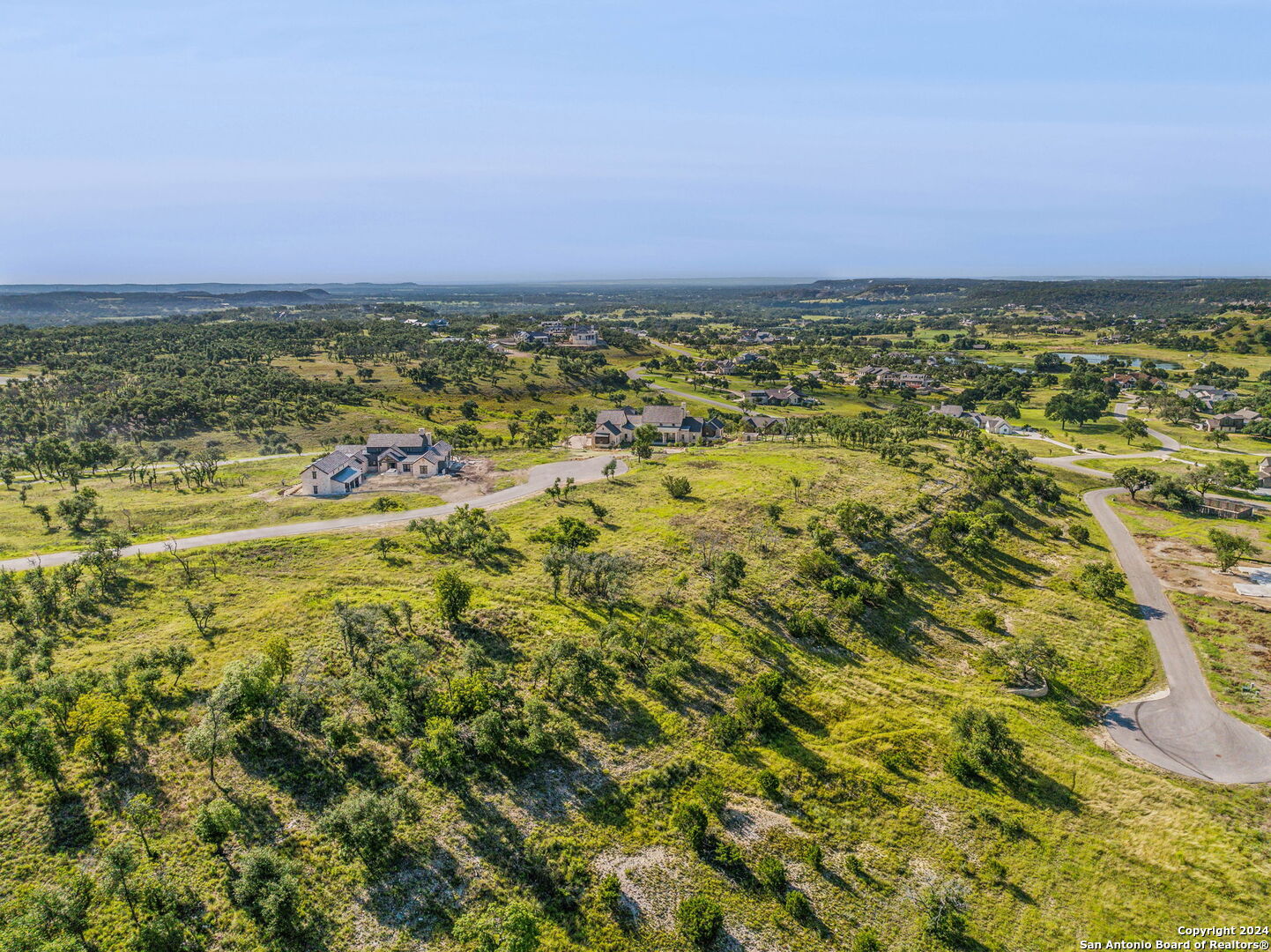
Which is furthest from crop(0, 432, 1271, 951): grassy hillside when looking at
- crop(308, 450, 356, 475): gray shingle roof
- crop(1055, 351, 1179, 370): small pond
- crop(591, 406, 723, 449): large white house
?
crop(1055, 351, 1179, 370): small pond

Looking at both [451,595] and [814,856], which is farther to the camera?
[451,595]

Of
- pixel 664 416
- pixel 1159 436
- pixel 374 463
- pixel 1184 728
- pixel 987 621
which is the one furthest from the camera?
pixel 1159 436

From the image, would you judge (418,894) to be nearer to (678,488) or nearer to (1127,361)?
(678,488)

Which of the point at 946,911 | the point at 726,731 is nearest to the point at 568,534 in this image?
the point at 726,731

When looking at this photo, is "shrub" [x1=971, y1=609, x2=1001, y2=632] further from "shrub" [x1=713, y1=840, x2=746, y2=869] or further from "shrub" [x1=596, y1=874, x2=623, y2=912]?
→ "shrub" [x1=596, y1=874, x2=623, y2=912]

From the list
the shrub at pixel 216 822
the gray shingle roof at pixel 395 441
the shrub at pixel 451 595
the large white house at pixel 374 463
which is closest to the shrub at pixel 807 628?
the shrub at pixel 451 595

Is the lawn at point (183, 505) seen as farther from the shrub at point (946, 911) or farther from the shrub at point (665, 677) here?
the shrub at point (946, 911)

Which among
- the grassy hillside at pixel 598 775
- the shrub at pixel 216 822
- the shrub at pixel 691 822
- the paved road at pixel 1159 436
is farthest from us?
the paved road at pixel 1159 436

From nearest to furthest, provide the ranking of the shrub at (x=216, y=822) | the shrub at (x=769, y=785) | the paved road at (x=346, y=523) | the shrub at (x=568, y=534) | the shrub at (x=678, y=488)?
the shrub at (x=216, y=822)
the shrub at (x=769, y=785)
the paved road at (x=346, y=523)
the shrub at (x=568, y=534)
the shrub at (x=678, y=488)
